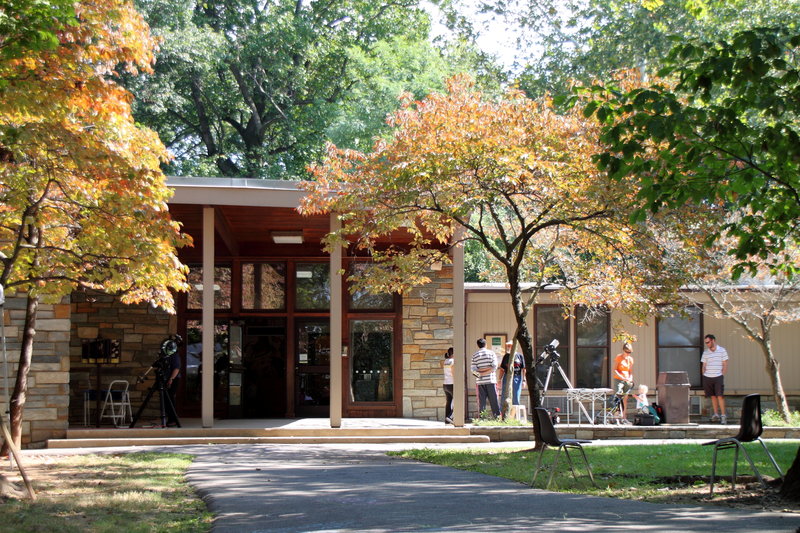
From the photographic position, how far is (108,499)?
7.95m

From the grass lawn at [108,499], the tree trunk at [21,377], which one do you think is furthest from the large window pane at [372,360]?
the tree trunk at [21,377]

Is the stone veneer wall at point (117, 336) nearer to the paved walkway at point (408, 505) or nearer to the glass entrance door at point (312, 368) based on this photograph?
the glass entrance door at point (312, 368)

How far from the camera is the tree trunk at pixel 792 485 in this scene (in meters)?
7.67

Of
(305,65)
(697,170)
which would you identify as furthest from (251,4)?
(697,170)

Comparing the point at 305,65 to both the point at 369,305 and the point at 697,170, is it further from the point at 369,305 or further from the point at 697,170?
the point at 697,170

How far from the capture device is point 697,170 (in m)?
7.85

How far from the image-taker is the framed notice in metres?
19.1

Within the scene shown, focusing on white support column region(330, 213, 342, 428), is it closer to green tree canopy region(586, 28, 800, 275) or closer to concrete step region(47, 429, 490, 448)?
concrete step region(47, 429, 490, 448)

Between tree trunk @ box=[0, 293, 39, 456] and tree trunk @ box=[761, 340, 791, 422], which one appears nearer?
tree trunk @ box=[0, 293, 39, 456]

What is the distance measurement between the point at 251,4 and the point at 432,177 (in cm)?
2124

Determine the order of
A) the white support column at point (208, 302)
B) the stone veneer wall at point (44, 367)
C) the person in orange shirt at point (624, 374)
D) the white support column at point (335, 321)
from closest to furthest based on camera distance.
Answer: the stone veneer wall at point (44, 367), the white support column at point (208, 302), the white support column at point (335, 321), the person in orange shirt at point (624, 374)

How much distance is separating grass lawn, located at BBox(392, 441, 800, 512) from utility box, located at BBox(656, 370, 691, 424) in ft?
9.93

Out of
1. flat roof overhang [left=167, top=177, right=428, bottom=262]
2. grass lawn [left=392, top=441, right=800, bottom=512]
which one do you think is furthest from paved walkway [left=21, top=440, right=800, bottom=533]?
flat roof overhang [left=167, top=177, right=428, bottom=262]

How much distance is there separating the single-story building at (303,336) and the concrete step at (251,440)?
178 cm
